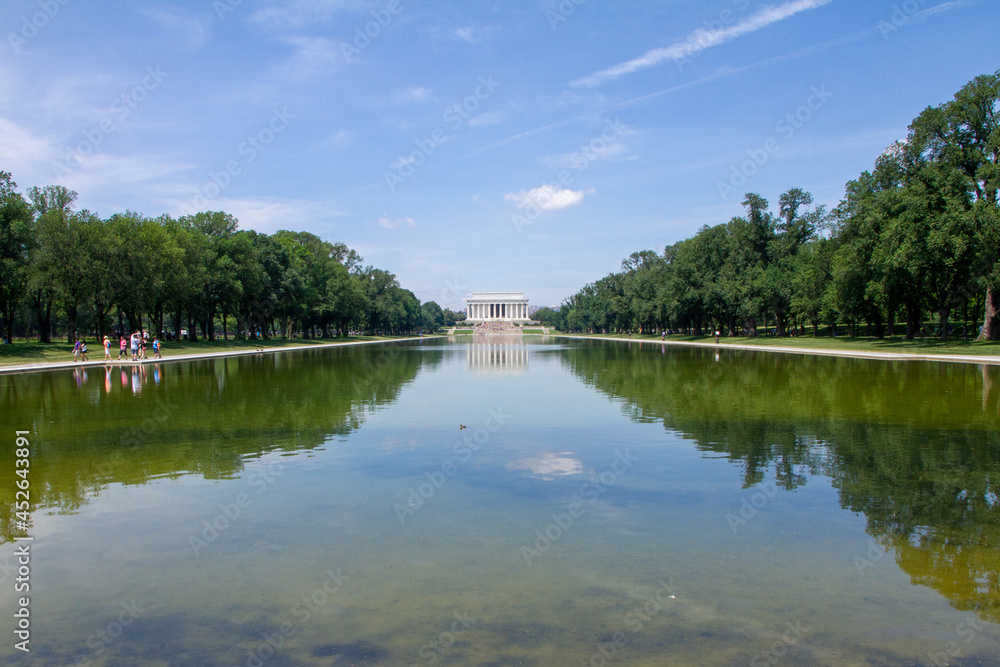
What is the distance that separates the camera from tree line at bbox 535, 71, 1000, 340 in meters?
39.8

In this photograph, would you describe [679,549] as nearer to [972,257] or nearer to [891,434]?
[891,434]

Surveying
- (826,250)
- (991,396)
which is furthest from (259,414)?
(826,250)

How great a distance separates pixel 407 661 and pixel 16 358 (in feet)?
151
